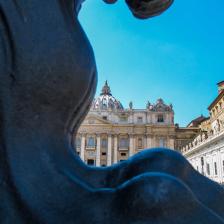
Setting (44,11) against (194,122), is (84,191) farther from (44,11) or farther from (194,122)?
(194,122)

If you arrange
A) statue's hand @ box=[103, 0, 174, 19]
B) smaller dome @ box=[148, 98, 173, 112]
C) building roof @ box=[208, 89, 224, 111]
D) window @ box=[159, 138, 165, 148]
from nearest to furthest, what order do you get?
statue's hand @ box=[103, 0, 174, 19] → building roof @ box=[208, 89, 224, 111] → window @ box=[159, 138, 165, 148] → smaller dome @ box=[148, 98, 173, 112]

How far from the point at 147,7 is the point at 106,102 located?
48827 millimetres

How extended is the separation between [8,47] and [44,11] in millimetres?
207

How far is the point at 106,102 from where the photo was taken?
165 ft

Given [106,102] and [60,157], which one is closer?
[60,157]

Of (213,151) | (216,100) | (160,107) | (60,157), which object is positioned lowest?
(60,157)

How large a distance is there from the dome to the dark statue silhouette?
44872 mm

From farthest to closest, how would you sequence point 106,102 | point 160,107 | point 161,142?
point 106,102, point 160,107, point 161,142

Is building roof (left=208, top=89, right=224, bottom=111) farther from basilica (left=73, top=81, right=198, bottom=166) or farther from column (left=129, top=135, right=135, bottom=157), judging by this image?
column (left=129, top=135, right=135, bottom=157)

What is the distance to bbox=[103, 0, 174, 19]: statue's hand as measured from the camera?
1461mm

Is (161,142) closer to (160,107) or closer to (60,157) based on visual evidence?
(160,107)

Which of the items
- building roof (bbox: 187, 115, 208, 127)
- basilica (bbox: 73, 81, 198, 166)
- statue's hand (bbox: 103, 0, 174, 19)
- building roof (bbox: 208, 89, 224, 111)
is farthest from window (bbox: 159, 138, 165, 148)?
statue's hand (bbox: 103, 0, 174, 19)

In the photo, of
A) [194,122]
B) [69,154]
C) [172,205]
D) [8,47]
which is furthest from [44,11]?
[194,122]

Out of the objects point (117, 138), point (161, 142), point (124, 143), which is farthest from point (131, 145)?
point (161, 142)
